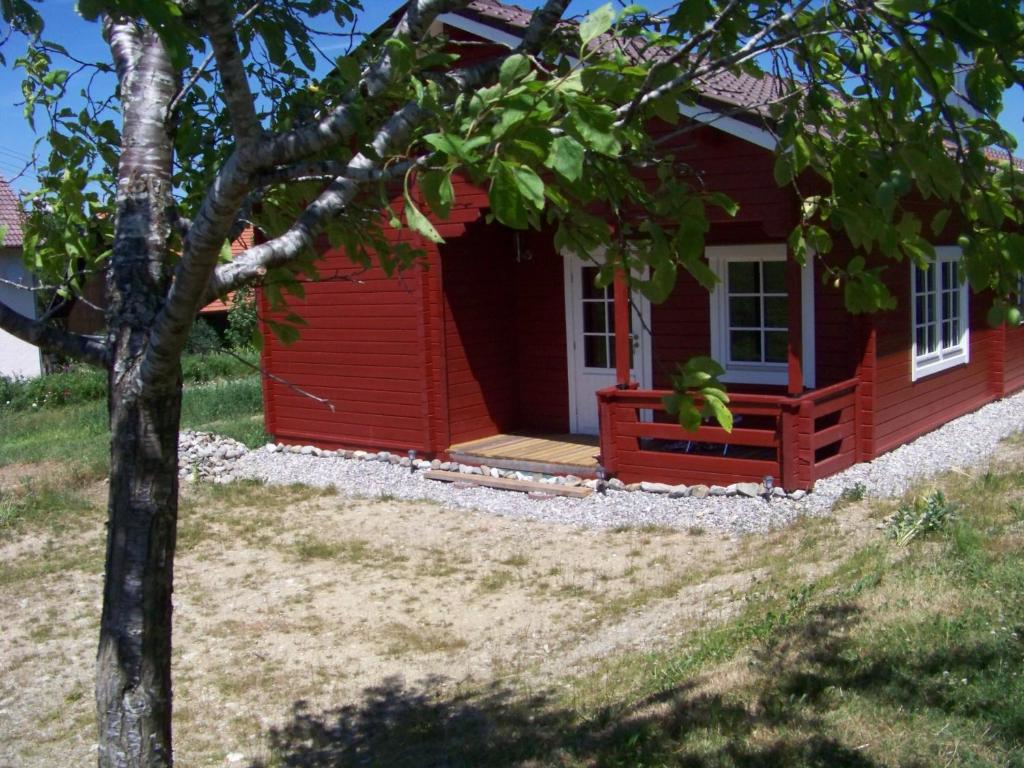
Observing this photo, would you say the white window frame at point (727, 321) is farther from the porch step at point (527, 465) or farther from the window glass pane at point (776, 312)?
the porch step at point (527, 465)

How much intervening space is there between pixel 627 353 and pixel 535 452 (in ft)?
5.52

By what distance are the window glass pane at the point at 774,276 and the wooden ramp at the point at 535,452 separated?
2.43 meters

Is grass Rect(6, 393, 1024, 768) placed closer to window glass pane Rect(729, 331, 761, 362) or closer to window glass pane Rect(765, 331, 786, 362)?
window glass pane Rect(765, 331, 786, 362)

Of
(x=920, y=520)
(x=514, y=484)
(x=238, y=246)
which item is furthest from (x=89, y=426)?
(x=920, y=520)

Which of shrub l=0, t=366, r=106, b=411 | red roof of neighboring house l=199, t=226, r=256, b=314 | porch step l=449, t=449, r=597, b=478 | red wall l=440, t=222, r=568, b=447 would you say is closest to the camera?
red roof of neighboring house l=199, t=226, r=256, b=314

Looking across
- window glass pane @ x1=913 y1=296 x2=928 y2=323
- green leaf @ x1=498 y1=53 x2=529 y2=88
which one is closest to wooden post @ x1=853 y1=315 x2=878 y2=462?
window glass pane @ x1=913 y1=296 x2=928 y2=323

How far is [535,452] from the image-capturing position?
36.8 feet

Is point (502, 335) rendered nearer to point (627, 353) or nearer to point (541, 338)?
point (541, 338)

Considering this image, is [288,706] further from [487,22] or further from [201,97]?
[487,22]

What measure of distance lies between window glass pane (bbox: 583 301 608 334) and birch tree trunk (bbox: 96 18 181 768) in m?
8.71

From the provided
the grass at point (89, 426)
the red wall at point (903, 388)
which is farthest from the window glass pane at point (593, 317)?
the grass at point (89, 426)

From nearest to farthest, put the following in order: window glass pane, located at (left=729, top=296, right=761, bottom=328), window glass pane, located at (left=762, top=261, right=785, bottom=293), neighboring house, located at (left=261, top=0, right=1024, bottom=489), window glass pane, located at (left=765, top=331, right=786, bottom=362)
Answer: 1. neighboring house, located at (left=261, top=0, right=1024, bottom=489)
2. window glass pane, located at (left=762, top=261, right=785, bottom=293)
3. window glass pane, located at (left=765, top=331, right=786, bottom=362)
4. window glass pane, located at (left=729, top=296, right=761, bottom=328)

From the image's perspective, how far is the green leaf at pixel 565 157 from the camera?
2.16m

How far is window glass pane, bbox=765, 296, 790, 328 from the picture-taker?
10.5 meters
